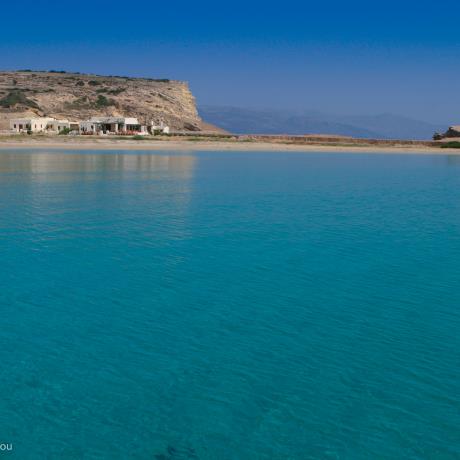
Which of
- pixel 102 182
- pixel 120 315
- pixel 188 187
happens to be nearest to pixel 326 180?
pixel 188 187

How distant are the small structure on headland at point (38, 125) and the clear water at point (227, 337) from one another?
6678cm

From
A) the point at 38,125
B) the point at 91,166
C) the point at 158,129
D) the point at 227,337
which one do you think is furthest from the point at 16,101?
the point at 227,337

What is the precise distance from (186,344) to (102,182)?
2716 cm

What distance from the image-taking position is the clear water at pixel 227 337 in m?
7.30

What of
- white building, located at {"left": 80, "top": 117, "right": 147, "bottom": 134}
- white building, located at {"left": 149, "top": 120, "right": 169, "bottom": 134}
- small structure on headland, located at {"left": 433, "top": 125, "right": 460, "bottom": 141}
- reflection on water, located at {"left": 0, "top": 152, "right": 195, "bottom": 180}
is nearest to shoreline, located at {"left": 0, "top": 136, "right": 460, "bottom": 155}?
small structure on headland, located at {"left": 433, "top": 125, "right": 460, "bottom": 141}

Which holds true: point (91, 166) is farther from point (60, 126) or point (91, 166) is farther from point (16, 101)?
point (16, 101)

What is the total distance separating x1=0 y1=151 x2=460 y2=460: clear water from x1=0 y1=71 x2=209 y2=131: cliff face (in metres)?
79.0

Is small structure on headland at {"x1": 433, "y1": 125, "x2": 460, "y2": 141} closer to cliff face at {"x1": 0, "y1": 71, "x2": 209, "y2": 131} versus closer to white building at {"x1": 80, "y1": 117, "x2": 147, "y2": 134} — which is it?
cliff face at {"x1": 0, "y1": 71, "x2": 209, "y2": 131}

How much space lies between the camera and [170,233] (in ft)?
64.3

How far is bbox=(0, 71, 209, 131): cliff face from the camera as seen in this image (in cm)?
9856

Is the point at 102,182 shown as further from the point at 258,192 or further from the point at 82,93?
the point at 82,93

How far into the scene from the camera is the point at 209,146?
8331cm

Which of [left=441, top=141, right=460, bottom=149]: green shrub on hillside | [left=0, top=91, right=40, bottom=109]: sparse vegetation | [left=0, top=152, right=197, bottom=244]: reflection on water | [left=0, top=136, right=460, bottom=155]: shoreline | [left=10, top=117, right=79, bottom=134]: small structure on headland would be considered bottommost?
[left=0, top=152, right=197, bottom=244]: reflection on water

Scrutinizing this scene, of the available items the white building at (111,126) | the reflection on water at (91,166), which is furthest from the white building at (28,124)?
the reflection on water at (91,166)
